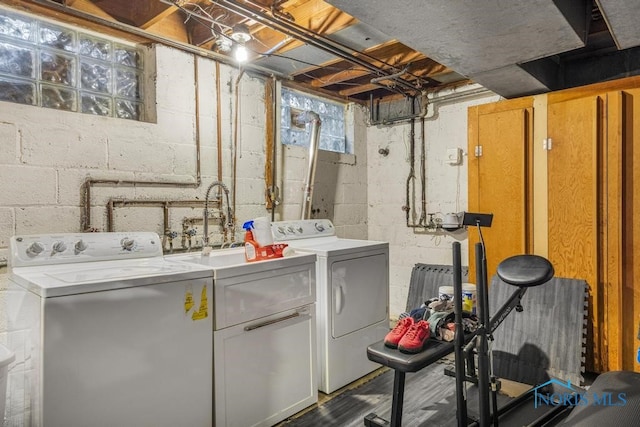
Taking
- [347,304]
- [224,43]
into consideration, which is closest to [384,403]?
[347,304]

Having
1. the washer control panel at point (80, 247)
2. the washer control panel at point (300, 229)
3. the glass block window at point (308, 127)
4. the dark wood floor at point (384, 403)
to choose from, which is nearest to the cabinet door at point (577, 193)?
the dark wood floor at point (384, 403)

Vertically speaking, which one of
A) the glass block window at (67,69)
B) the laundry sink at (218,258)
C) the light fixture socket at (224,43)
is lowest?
the laundry sink at (218,258)

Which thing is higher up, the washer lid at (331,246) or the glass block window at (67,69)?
the glass block window at (67,69)

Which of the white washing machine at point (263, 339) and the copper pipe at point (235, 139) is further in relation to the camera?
the copper pipe at point (235, 139)

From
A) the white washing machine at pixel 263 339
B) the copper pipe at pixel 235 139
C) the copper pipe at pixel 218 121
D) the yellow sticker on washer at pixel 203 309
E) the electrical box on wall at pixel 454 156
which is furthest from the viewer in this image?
the electrical box on wall at pixel 454 156

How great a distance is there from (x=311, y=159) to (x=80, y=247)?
1.89 m

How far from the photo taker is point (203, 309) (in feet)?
6.35

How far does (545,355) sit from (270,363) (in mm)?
1786

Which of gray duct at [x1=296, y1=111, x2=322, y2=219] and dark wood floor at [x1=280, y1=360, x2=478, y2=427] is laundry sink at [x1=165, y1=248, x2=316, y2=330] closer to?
dark wood floor at [x1=280, y1=360, x2=478, y2=427]

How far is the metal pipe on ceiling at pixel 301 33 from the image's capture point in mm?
2227

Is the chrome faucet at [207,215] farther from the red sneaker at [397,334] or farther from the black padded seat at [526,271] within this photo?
the black padded seat at [526,271]

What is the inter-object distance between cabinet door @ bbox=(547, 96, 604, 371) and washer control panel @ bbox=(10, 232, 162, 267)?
261 cm

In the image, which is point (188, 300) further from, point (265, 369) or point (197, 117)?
point (197, 117)

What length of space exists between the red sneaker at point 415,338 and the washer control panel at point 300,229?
142 centimetres
